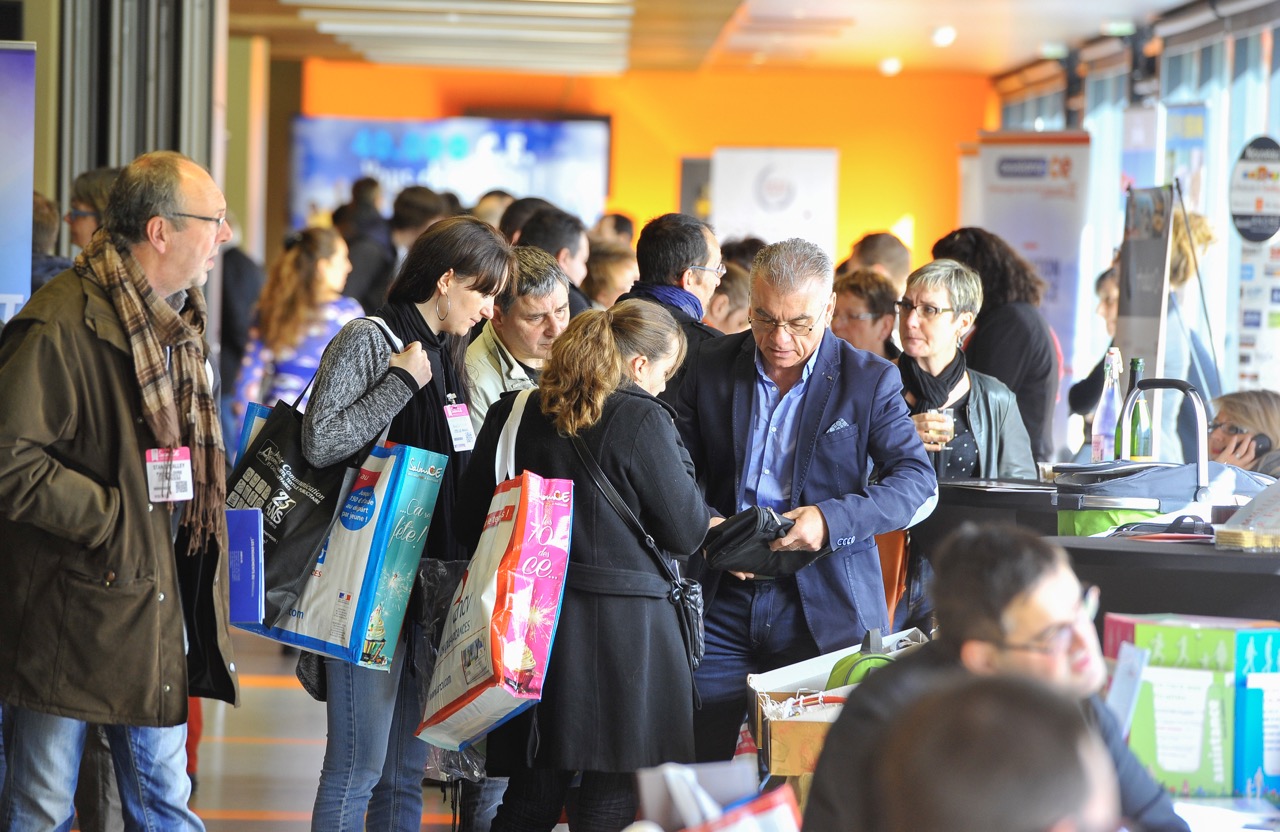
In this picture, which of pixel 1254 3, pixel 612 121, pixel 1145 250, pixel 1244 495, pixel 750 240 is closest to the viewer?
pixel 1244 495

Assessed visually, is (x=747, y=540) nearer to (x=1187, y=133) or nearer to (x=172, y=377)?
(x=172, y=377)

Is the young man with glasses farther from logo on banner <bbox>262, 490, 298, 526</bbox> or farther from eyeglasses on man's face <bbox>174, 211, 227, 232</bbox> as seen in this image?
eyeglasses on man's face <bbox>174, 211, 227, 232</bbox>

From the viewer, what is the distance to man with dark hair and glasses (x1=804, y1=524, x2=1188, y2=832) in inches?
71.2

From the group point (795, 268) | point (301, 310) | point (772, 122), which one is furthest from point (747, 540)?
point (772, 122)

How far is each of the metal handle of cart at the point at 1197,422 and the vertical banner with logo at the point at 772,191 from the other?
10279 millimetres

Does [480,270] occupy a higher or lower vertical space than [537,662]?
higher

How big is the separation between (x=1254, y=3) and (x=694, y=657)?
922cm

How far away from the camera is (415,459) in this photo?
3.08m

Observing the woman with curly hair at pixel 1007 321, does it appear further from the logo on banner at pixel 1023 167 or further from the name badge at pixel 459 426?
the logo on banner at pixel 1023 167

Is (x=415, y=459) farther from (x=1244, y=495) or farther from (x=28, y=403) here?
(x=1244, y=495)

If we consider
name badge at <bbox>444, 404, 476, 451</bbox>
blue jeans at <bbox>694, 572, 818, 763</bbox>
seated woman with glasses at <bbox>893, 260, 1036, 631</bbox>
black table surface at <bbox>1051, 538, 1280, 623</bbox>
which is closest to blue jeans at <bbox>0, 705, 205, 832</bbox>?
name badge at <bbox>444, 404, 476, 451</bbox>

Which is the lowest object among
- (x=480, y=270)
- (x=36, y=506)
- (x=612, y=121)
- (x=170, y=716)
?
(x=170, y=716)

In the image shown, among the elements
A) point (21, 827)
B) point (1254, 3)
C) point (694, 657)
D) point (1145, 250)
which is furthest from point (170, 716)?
point (1254, 3)

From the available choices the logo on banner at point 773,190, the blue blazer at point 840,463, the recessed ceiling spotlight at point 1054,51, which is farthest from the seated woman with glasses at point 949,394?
the recessed ceiling spotlight at point 1054,51
